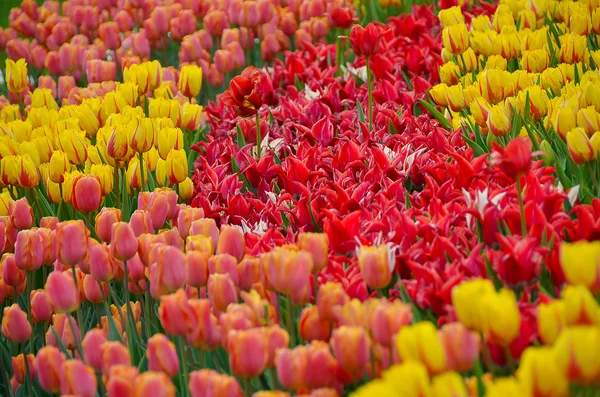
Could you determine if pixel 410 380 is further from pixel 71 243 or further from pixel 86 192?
pixel 86 192

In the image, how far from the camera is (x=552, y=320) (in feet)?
4.69

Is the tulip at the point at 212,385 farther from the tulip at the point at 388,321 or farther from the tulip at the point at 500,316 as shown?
the tulip at the point at 500,316

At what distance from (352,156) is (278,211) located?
0.43 metres

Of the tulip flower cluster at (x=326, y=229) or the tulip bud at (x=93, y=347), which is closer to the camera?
the tulip flower cluster at (x=326, y=229)

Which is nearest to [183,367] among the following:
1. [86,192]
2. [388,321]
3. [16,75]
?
[388,321]

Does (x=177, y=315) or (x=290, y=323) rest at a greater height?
(x=177, y=315)

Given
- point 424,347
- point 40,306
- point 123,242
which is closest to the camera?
point 424,347

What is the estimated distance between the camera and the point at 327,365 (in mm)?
1586

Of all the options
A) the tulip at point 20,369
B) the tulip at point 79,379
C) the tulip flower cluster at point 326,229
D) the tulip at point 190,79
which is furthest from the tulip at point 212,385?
the tulip at point 190,79

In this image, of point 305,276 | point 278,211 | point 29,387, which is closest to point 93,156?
point 278,211

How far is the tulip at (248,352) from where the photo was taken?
5.22 ft

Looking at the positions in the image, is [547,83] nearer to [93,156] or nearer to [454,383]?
[93,156]

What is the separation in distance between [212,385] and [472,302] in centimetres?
50

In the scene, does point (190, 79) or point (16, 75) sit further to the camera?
point (16, 75)
